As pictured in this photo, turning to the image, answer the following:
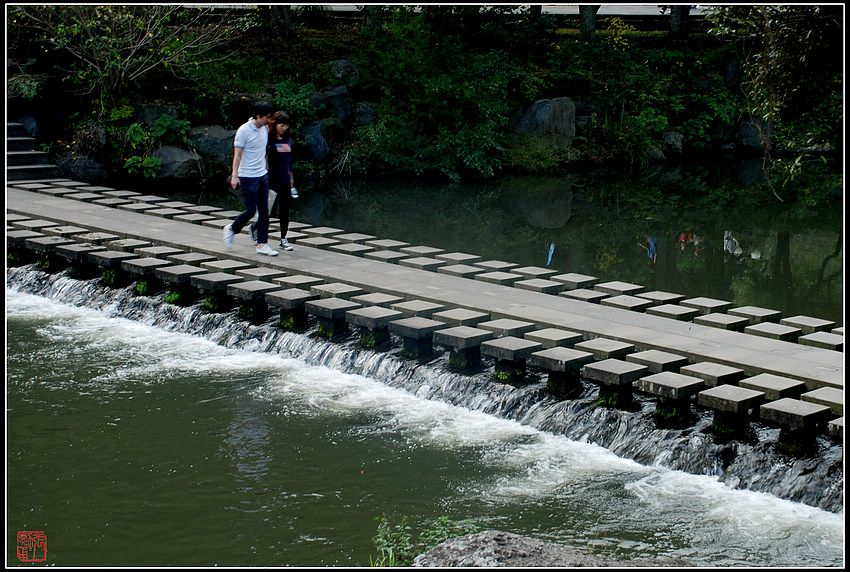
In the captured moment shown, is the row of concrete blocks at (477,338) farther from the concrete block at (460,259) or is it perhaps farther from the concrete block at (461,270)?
the concrete block at (460,259)

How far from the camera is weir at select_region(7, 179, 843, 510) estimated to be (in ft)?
24.7

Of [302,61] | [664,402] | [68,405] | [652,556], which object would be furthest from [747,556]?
[302,61]

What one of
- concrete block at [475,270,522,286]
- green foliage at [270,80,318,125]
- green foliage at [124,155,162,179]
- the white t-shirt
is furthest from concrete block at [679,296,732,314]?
green foliage at [270,80,318,125]

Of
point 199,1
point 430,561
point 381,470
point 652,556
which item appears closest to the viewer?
point 430,561

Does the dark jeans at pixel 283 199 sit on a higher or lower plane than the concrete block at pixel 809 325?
higher

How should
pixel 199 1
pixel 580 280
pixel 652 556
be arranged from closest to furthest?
1. pixel 652 556
2. pixel 580 280
3. pixel 199 1

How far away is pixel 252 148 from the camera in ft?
36.7

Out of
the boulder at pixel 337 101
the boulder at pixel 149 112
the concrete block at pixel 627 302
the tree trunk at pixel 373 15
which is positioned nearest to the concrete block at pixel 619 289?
→ the concrete block at pixel 627 302

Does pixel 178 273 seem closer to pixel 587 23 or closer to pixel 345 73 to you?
pixel 345 73

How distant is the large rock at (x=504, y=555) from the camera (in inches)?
179

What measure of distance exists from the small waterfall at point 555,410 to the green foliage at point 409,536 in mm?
1822

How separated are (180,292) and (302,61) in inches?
646

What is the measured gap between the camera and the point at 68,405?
338 inches

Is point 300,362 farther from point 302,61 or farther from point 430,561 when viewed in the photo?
point 302,61
